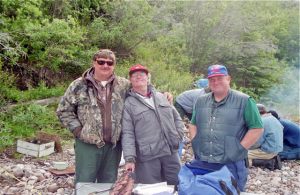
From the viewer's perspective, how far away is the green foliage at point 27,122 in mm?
7700

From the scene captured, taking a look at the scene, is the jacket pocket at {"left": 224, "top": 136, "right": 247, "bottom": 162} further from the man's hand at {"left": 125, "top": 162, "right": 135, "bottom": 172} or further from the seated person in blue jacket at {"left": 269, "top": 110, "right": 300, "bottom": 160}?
the seated person in blue jacket at {"left": 269, "top": 110, "right": 300, "bottom": 160}

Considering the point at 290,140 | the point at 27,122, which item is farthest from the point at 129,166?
the point at 290,140

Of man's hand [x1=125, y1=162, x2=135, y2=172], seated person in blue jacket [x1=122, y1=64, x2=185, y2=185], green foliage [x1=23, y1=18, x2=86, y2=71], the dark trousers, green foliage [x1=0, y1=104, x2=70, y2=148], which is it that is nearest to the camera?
man's hand [x1=125, y1=162, x2=135, y2=172]

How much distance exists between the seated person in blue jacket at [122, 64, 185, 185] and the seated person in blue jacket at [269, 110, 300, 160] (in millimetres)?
4275

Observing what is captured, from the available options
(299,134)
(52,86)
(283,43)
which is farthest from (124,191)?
(283,43)

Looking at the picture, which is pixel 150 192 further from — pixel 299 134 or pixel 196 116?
pixel 299 134

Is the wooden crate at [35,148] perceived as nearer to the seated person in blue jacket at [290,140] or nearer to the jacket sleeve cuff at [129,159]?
the jacket sleeve cuff at [129,159]

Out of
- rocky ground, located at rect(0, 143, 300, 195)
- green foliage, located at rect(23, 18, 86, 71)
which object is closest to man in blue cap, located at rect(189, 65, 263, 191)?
rocky ground, located at rect(0, 143, 300, 195)

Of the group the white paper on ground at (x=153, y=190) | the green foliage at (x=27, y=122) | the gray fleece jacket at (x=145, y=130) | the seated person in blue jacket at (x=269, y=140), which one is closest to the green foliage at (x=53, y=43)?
the green foliage at (x=27, y=122)

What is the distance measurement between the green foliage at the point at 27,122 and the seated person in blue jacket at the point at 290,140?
449 centimetres

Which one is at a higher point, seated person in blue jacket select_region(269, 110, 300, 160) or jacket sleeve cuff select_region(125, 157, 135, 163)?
jacket sleeve cuff select_region(125, 157, 135, 163)

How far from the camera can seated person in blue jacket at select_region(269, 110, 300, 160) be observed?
7.81 metres

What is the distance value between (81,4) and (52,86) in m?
3.35

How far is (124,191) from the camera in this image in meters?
3.03
